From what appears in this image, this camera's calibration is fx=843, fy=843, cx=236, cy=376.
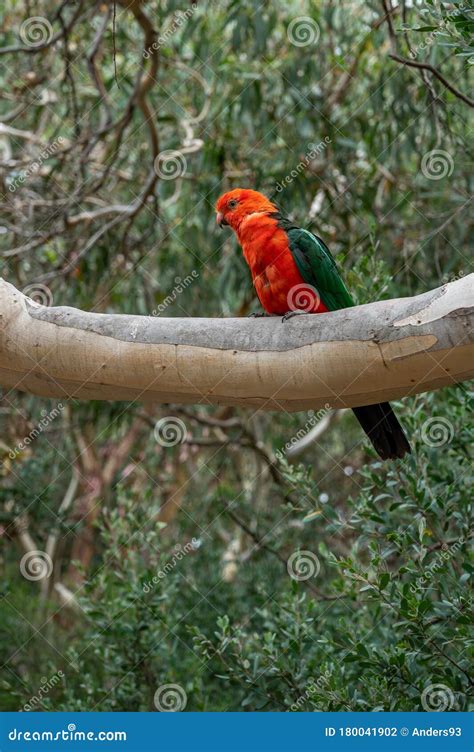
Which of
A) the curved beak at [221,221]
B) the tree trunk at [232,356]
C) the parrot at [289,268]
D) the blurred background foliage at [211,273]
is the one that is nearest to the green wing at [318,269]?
the parrot at [289,268]

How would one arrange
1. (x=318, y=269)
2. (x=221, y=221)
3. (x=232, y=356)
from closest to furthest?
(x=232, y=356)
(x=318, y=269)
(x=221, y=221)

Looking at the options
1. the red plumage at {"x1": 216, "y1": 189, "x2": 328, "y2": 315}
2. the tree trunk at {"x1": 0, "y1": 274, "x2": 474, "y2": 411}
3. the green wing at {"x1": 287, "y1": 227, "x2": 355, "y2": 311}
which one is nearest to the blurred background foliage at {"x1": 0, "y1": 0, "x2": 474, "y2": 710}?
the green wing at {"x1": 287, "y1": 227, "x2": 355, "y2": 311}

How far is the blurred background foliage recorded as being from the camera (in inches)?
140

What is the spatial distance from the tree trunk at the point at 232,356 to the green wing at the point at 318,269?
2.22 ft

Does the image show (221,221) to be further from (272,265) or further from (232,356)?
(232,356)

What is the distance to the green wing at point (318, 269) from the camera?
3355mm

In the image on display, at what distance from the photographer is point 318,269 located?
11.0 feet

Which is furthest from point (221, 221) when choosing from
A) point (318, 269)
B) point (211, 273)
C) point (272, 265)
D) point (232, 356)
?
point (211, 273)

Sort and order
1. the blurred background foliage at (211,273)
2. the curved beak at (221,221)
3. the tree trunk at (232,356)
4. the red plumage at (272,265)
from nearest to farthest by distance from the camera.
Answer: the tree trunk at (232,356) → the red plumage at (272,265) → the blurred background foliage at (211,273) → the curved beak at (221,221)

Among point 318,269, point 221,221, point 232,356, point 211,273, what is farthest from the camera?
point 211,273

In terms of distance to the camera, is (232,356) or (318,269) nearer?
(232,356)

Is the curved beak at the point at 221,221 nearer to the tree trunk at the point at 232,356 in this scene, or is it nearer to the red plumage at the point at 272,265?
the red plumage at the point at 272,265

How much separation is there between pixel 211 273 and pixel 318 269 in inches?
108

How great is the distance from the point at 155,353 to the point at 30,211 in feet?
10.2
